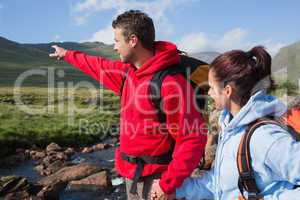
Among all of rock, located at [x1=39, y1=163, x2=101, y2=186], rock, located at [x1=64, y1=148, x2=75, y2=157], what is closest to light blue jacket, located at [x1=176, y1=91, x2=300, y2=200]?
rock, located at [x1=39, y1=163, x2=101, y2=186]

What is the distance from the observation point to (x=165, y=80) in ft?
14.7

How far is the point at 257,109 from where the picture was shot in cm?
349

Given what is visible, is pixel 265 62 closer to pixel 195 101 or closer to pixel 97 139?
pixel 195 101

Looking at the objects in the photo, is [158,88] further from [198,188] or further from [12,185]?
[12,185]

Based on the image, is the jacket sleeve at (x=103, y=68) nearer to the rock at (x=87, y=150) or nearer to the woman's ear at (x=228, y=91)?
the woman's ear at (x=228, y=91)

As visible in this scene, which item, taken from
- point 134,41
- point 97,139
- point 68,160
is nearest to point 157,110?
point 134,41

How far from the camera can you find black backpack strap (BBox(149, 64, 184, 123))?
176 inches

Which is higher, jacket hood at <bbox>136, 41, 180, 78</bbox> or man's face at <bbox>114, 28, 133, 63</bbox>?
man's face at <bbox>114, 28, 133, 63</bbox>

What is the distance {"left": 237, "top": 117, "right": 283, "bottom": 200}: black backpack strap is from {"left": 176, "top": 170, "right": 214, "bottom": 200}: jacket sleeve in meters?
0.77

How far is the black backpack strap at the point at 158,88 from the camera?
4477 millimetres

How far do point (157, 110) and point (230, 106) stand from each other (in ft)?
3.24

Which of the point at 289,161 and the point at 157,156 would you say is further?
the point at 157,156

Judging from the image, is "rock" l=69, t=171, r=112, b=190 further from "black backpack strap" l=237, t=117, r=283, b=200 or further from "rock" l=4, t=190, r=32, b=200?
"black backpack strap" l=237, t=117, r=283, b=200

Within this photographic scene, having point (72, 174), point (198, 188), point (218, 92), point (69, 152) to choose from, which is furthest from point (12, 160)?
point (218, 92)
